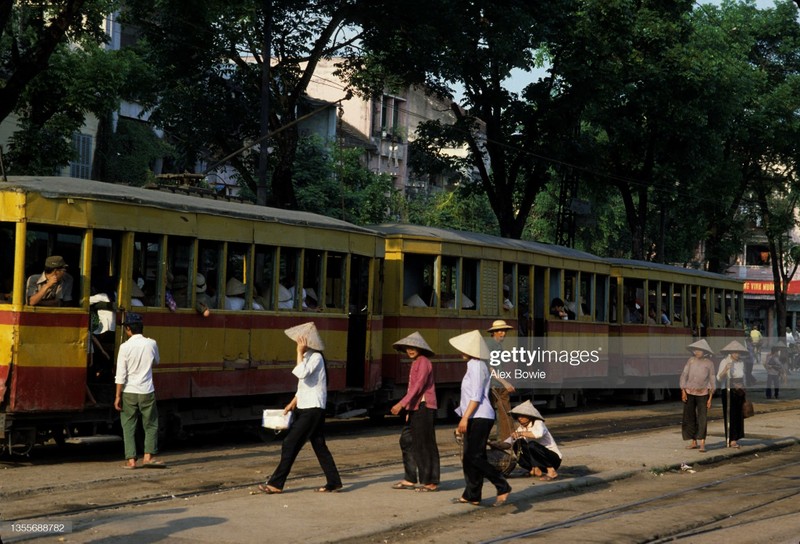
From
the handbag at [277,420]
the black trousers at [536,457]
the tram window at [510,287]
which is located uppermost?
the tram window at [510,287]

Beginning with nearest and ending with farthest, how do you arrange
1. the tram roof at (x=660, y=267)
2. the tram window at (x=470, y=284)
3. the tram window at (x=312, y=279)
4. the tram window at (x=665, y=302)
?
the tram window at (x=312, y=279), the tram window at (x=470, y=284), the tram roof at (x=660, y=267), the tram window at (x=665, y=302)

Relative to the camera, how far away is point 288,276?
17.7 metres

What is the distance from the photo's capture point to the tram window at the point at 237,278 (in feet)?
54.2

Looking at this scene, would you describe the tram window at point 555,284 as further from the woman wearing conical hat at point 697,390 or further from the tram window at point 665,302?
the woman wearing conical hat at point 697,390

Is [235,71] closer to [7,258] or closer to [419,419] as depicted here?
[7,258]

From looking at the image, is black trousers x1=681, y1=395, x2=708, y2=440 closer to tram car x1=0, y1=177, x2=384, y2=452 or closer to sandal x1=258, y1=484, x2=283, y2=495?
tram car x1=0, y1=177, x2=384, y2=452

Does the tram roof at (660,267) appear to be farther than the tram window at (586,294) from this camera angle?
Yes

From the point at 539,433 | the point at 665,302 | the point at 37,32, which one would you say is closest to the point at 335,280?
the point at 539,433

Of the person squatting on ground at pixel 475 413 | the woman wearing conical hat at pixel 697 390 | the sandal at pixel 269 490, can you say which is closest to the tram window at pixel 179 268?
the sandal at pixel 269 490

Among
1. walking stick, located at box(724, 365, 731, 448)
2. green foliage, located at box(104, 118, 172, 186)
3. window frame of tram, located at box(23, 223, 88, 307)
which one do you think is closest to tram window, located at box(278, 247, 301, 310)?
window frame of tram, located at box(23, 223, 88, 307)

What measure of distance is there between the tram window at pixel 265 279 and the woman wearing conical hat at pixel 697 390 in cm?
600

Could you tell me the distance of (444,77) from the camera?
87.7 ft

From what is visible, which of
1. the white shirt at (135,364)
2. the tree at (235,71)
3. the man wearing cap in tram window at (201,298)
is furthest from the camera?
the tree at (235,71)

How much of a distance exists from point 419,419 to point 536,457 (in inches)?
87.1
